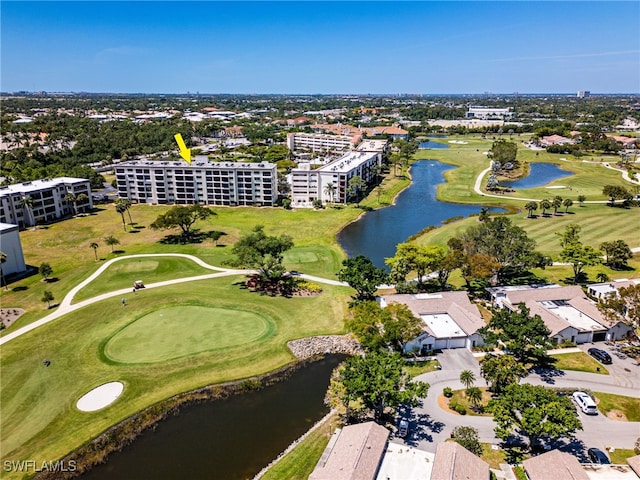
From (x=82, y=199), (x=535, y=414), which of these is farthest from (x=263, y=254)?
(x=82, y=199)

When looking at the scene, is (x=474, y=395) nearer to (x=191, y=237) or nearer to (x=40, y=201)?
(x=191, y=237)

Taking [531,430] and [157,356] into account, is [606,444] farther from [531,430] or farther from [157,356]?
[157,356]

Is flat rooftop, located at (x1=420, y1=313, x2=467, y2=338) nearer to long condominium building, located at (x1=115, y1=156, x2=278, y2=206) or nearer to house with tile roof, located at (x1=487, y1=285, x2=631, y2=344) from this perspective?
house with tile roof, located at (x1=487, y1=285, x2=631, y2=344)

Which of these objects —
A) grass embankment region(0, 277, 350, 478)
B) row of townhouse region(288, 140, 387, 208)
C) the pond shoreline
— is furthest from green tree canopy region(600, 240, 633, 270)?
row of townhouse region(288, 140, 387, 208)

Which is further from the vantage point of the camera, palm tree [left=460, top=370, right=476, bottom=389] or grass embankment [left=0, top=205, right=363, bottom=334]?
grass embankment [left=0, top=205, right=363, bottom=334]

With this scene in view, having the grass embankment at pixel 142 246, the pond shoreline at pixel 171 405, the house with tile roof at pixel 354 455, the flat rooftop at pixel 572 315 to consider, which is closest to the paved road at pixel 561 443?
the house with tile roof at pixel 354 455

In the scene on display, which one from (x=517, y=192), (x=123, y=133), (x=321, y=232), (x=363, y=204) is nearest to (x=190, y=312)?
(x=321, y=232)
